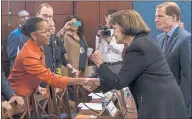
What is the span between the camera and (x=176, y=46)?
2984 millimetres

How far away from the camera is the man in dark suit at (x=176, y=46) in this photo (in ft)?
9.53

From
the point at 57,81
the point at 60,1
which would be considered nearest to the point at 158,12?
the point at 57,81

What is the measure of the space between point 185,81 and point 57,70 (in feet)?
5.38

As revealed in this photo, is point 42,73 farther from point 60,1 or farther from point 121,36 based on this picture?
point 60,1

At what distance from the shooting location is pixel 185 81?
2910 mm

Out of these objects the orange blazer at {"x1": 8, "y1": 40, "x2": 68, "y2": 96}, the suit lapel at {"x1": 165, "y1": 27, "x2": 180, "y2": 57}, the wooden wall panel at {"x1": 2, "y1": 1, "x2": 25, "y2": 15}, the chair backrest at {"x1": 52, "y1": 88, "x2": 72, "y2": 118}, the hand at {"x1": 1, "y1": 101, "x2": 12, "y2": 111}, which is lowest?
the chair backrest at {"x1": 52, "y1": 88, "x2": 72, "y2": 118}

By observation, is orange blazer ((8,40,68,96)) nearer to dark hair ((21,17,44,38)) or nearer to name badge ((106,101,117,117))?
dark hair ((21,17,44,38))

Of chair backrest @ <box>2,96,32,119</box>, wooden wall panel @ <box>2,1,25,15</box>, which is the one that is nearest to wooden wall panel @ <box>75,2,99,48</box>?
wooden wall panel @ <box>2,1,25,15</box>

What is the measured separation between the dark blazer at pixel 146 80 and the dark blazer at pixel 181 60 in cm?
68

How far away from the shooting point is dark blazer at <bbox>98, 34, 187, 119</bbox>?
2188mm

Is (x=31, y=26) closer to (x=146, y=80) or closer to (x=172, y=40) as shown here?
(x=172, y=40)

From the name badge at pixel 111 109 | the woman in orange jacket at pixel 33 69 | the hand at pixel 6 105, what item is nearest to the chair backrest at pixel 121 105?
the name badge at pixel 111 109

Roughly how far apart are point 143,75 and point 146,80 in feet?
0.10

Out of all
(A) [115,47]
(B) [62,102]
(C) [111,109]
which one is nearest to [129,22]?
(C) [111,109]
